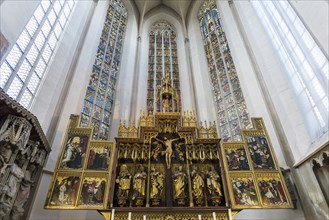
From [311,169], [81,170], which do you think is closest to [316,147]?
[311,169]

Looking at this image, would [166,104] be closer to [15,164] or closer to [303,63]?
[15,164]

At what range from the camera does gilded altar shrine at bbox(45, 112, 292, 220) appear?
554 cm

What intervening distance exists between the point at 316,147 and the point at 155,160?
4.65 m

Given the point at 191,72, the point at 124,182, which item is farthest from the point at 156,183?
the point at 191,72

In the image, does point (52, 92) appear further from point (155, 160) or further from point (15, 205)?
point (155, 160)

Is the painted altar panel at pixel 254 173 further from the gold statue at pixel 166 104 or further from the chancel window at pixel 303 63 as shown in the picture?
the gold statue at pixel 166 104

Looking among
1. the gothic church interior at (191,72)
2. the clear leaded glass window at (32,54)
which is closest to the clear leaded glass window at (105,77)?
the gothic church interior at (191,72)

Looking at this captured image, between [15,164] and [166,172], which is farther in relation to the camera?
[166,172]

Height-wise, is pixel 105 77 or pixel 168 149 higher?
pixel 105 77

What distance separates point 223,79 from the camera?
12.0 meters

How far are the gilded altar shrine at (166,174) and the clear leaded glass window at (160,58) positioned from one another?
17.7ft

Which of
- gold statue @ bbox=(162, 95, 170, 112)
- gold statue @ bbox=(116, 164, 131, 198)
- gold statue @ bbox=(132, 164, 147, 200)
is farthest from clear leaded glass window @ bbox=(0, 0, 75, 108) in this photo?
gold statue @ bbox=(162, 95, 170, 112)

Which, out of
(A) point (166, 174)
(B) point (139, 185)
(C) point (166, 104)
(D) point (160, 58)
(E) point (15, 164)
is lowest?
(B) point (139, 185)

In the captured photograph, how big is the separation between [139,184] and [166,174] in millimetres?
898
